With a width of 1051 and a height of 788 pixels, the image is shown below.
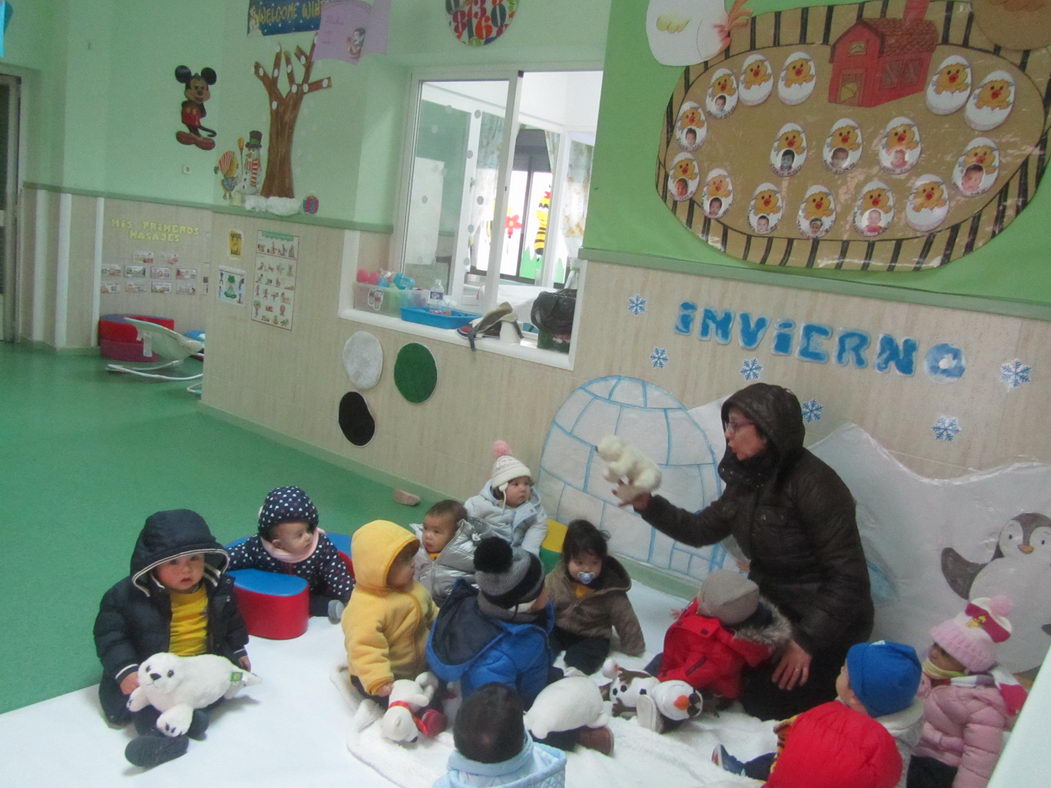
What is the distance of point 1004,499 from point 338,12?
377 cm

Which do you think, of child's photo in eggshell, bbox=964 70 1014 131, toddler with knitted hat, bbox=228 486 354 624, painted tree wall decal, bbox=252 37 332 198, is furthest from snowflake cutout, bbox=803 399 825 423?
painted tree wall decal, bbox=252 37 332 198

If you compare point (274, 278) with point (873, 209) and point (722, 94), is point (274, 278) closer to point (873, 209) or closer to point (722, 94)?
point (722, 94)

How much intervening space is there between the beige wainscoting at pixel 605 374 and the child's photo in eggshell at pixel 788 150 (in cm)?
42

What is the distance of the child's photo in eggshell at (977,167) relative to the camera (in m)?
2.59

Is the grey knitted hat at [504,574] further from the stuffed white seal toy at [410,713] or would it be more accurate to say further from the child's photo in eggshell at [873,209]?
the child's photo in eggshell at [873,209]

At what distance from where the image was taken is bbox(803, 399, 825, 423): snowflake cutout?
117 inches

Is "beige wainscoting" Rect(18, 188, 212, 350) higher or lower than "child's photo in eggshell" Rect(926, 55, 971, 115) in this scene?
lower

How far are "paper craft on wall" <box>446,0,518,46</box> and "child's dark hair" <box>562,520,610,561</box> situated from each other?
97.3 inches

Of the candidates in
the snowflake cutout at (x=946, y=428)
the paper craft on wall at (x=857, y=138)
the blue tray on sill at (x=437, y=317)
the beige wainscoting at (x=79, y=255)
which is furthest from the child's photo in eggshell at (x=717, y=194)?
the beige wainscoting at (x=79, y=255)

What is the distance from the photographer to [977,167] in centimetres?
261

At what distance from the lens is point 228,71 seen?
5.21 metres

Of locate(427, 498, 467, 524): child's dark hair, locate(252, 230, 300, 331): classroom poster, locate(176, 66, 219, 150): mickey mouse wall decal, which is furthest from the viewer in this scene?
locate(176, 66, 219, 150): mickey mouse wall decal

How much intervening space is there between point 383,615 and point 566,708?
0.58 metres

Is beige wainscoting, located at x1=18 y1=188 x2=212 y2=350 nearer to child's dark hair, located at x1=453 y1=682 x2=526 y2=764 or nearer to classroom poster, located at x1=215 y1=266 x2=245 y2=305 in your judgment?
classroom poster, located at x1=215 y1=266 x2=245 y2=305
